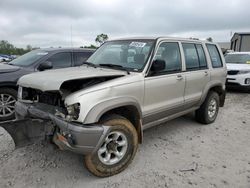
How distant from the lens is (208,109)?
5.38 m

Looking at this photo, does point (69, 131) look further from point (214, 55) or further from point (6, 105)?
point (214, 55)

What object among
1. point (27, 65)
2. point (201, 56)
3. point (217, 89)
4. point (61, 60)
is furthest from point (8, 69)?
point (217, 89)

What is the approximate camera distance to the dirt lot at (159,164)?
3.12m

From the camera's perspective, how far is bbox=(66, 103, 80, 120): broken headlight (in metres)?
2.81

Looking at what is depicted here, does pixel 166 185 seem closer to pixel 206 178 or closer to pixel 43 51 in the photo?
pixel 206 178

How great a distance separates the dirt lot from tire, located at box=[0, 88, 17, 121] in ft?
2.78

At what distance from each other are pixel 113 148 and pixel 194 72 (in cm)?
237

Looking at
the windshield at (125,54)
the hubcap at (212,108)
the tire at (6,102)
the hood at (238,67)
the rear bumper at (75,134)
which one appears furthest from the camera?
the hood at (238,67)

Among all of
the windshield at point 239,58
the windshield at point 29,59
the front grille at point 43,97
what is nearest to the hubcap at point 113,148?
the front grille at point 43,97

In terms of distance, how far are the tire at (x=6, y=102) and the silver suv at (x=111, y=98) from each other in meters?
1.89

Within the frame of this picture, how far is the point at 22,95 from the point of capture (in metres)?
3.64

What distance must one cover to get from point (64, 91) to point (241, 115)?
198 inches

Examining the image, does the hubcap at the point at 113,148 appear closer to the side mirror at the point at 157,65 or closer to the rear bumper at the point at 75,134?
the rear bumper at the point at 75,134

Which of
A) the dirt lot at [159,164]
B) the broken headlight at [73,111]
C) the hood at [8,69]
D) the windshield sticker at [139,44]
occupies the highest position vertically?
the windshield sticker at [139,44]
